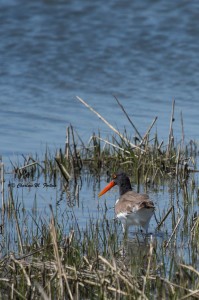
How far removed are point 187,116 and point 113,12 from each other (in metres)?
7.26

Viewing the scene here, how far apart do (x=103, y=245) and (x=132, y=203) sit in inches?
50.8

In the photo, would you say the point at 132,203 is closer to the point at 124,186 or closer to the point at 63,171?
the point at 124,186

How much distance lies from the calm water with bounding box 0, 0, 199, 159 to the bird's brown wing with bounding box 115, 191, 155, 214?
9.63 ft

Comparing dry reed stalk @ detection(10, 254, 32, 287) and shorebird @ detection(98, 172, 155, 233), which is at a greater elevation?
shorebird @ detection(98, 172, 155, 233)

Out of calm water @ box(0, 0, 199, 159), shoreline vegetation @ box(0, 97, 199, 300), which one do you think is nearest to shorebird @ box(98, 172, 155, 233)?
shoreline vegetation @ box(0, 97, 199, 300)

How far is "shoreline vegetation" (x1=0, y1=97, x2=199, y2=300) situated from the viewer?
6164mm

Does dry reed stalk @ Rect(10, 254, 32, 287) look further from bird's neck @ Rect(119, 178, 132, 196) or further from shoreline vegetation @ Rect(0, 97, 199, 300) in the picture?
bird's neck @ Rect(119, 178, 132, 196)

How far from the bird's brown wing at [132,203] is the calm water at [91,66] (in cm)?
293

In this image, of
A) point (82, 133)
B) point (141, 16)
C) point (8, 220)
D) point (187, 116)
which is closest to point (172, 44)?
point (141, 16)

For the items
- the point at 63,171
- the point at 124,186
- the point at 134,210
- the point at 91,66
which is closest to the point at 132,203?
the point at 134,210

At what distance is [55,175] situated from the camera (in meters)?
10.5

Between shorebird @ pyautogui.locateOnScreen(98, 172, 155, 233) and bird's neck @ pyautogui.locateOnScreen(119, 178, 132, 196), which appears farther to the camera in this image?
bird's neck @ pyautogui.locateOnScreen(119, 178, 132, 196)

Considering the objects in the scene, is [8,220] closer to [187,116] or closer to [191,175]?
[191,175]

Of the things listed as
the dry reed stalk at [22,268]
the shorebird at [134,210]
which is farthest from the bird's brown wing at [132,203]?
the dry reed stalk at [22,268]
